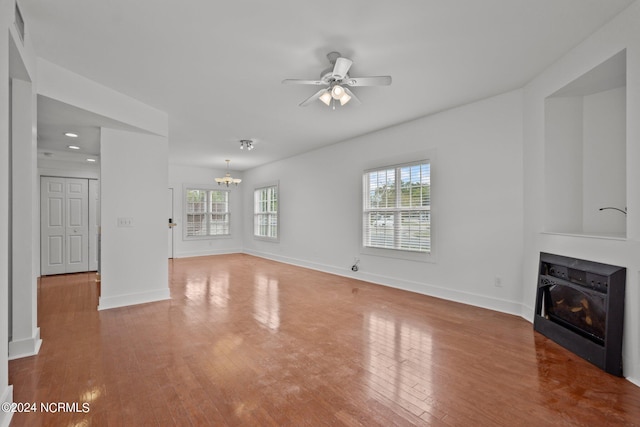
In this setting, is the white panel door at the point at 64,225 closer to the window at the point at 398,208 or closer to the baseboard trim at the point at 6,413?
the baseboard trim at the point at 6,413

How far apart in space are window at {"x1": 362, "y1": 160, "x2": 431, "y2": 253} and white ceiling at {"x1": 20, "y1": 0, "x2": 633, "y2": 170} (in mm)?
1083

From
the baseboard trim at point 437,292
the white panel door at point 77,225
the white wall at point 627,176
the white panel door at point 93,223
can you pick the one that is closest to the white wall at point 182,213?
the white panel door at point 93,223

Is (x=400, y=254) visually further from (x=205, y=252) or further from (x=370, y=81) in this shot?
(x=205, y=252)

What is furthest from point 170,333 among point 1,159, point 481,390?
point 481,390

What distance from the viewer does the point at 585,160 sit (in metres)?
3.15

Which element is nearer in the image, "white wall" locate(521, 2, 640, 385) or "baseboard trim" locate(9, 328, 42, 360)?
"white wall" locate(521, 2, 640, 385)

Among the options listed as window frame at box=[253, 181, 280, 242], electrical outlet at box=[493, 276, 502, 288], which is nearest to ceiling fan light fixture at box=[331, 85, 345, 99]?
electrical outlet at box=[493, 276, 502, 288]

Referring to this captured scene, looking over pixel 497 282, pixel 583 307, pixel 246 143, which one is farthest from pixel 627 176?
pixel 246 143

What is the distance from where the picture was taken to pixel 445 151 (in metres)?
4.36

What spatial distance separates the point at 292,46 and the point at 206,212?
747 cm

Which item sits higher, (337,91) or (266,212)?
(337,91)

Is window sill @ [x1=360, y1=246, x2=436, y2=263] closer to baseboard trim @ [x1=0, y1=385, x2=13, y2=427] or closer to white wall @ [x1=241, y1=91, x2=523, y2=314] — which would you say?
white wall @ [x1=241, y1=91, x2=523, y2=314]

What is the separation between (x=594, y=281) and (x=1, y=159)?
428 centimetres

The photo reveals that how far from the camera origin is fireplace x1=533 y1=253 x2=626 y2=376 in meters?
2.29
